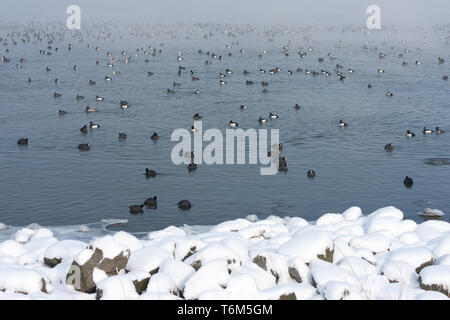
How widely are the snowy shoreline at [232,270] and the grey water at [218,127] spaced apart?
15054 mm

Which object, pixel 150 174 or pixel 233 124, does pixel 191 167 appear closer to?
pixel 150 174

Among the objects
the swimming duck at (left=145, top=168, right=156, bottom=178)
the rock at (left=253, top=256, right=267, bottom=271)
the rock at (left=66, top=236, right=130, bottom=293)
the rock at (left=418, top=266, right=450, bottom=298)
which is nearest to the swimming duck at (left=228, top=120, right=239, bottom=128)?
the swimming duck at (left=145, top=168, right=156, bottom=178)

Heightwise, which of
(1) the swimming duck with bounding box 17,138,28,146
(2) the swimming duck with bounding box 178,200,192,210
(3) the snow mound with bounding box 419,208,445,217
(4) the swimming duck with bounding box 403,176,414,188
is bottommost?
(3) the snow mound with bounding box 419,208,445,217

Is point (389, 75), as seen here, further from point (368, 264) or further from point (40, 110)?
point (368, 264)

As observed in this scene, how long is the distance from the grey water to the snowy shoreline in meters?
15.1

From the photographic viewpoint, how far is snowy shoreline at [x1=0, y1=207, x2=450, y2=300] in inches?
653

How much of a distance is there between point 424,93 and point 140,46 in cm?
5339

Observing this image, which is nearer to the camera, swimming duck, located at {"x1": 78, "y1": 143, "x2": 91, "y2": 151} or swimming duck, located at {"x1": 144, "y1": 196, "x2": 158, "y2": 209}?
swimming duck, located at {"x1": 144, "y1": 196, "x2": 158, "y2": 209}

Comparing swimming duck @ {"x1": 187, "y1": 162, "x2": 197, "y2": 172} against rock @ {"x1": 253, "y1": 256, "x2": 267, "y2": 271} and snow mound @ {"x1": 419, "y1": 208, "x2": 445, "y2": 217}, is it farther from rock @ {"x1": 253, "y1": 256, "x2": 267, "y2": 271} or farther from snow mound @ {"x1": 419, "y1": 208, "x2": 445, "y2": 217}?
rock @ {"x1": 253, "y1": 256, "x2": 267, "y2": 271}

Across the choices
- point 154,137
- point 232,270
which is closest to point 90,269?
point 232,270

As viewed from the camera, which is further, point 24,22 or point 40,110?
point 24,22

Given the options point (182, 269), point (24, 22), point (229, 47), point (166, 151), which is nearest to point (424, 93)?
point (166, 151)

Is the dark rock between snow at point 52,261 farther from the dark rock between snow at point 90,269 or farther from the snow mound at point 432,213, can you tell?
the snow mound at point 432,213

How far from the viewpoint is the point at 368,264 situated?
1900 centimetres
